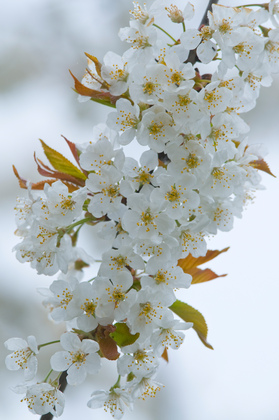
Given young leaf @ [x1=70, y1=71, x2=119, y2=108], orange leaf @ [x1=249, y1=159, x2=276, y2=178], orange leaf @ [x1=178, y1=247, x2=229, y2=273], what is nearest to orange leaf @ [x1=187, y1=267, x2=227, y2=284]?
orange leaf @ [x1=178, y1=247, x2=229, y2=273]

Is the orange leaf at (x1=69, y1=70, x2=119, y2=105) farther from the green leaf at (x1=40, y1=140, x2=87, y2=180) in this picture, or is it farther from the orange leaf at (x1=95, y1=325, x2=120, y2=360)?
the orange leaf at (x1=95, y1=325, x2=120, y2=360)

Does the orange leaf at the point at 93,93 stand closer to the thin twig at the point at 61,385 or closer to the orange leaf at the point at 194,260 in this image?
the orange leaf at the point at 194,260

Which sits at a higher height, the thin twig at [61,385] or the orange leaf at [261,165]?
the orange leaf at [261,165]

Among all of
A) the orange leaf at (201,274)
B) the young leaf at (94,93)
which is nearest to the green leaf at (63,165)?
the young leaf at (94,93)

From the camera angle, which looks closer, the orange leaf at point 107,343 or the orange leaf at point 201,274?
the orange leaf at point 107,343

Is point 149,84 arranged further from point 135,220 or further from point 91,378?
point 91,378

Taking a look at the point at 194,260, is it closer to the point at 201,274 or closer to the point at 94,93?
the point at 201,274
